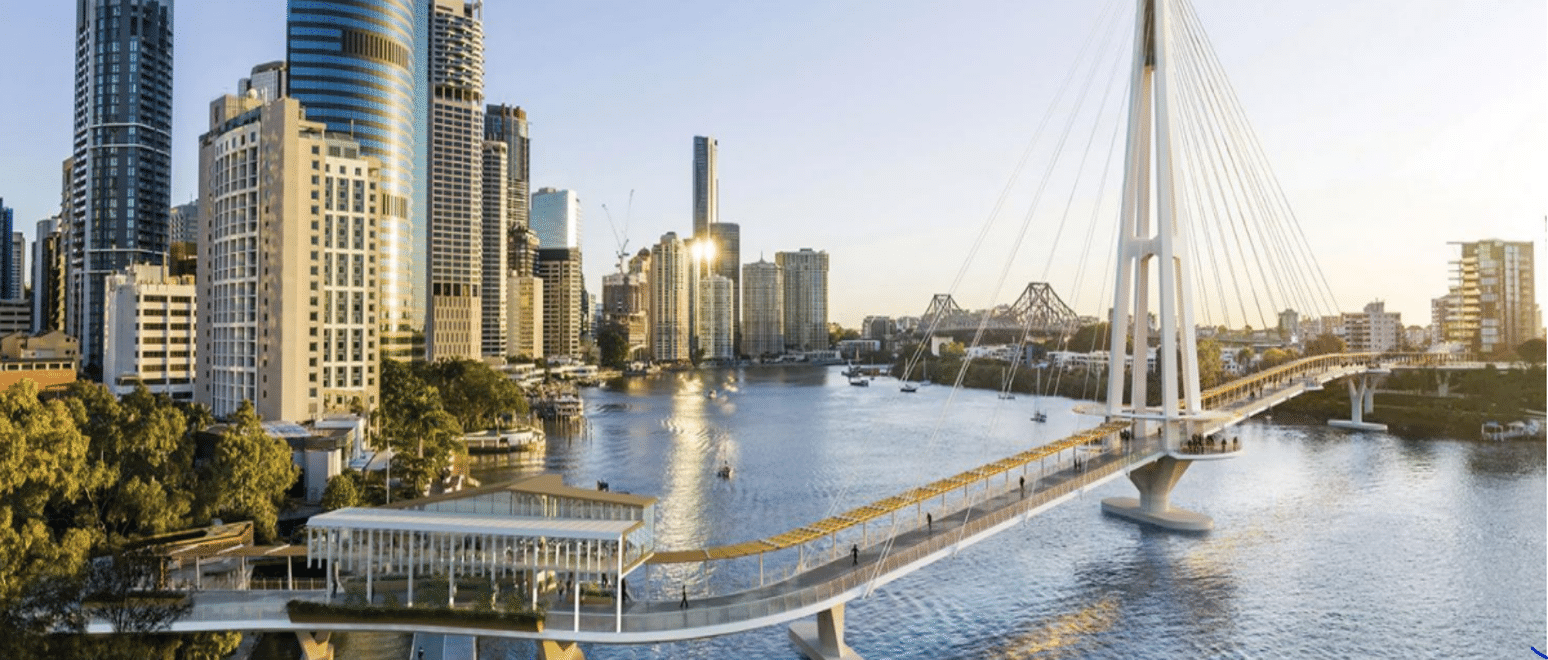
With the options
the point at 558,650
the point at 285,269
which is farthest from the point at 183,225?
the point at 558,650

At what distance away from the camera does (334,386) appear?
2515 inches

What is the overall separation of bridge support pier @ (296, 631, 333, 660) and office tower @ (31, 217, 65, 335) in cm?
11742

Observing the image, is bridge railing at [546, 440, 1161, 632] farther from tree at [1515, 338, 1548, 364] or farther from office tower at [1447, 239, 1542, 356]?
office tower at [1447, 239, 1542, 356]

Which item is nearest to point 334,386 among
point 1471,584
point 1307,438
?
point 1471,584

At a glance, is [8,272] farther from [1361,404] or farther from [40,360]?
[1361,404]

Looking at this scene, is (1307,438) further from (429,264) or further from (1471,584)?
(429,264)

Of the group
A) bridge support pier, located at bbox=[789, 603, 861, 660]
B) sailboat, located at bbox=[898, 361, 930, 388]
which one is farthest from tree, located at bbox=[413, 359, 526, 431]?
sailboat, located at bbox=[898, 361, 930, 388]

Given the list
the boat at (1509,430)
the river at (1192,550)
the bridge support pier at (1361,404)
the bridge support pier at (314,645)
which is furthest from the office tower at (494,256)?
the bridge support pier at (314,645)

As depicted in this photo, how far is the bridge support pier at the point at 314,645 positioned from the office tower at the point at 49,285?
117421 mm

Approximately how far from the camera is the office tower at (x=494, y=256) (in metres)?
169

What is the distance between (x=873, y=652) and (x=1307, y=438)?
60.7 metres

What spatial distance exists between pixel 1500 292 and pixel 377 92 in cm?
12604

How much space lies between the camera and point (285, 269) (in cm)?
5916

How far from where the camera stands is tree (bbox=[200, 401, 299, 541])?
31.5m
